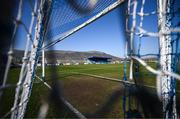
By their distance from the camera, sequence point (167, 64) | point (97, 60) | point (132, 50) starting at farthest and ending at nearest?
point (97, 60)
point (167, 64)
point (132, 50)

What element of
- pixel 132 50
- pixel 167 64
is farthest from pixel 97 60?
pixel 132 50

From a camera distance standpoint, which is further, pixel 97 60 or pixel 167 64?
pixel 97 60

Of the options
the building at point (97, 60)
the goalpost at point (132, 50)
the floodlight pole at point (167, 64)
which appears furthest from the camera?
the building at point (97, 60)

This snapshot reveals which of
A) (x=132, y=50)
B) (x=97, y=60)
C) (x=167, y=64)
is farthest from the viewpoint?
(x=97, y=60)

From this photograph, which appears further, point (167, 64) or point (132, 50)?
point (167, 64)

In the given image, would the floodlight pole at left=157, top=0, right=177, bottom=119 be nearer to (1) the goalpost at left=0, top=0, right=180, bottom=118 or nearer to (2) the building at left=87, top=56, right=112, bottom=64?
(1) the goalpost at left=0, top=0, right=180, bottom=118

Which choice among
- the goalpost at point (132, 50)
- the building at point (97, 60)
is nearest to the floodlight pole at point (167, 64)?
the goalpost at point (132, 50)

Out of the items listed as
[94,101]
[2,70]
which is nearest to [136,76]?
[2,70]

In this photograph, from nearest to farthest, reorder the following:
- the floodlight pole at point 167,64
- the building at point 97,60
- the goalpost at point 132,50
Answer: the goalpost at point 132,50
the floodlight pole at point 167,64
the building at point 97,60

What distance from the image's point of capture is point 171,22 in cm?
271

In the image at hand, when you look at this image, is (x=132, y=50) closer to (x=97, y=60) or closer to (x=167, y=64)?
(x=167, y=64)

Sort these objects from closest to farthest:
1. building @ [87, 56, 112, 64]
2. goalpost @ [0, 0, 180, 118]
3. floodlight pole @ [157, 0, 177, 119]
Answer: goalpost @ [0, 0, 180, 118] → floodlight pole @ [157, 0, 177, 119] → building @ [87, 56, 112, 64]

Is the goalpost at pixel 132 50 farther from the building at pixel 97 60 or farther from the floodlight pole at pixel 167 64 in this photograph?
the building at pixel 97 60

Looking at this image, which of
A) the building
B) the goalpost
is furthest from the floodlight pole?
the building
